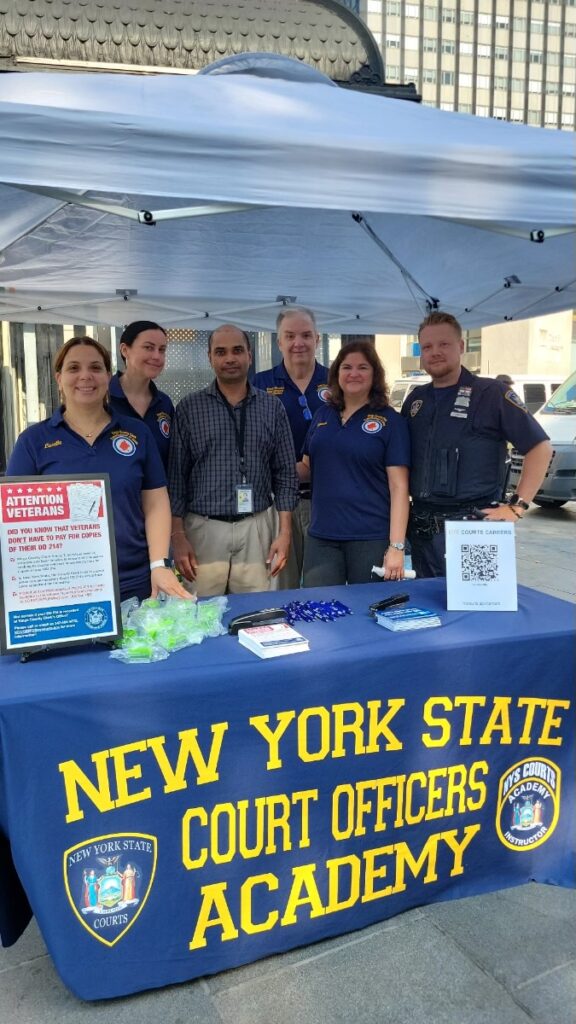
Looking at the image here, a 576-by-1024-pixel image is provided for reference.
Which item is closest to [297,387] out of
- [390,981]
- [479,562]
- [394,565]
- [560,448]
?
[394,565]

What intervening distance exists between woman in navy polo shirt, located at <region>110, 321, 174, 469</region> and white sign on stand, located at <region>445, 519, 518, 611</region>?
4.55 ft

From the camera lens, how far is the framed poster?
62.1 inches

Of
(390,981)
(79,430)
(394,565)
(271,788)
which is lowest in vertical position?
(390,981)

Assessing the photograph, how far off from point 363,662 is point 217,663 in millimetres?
364

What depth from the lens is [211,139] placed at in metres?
1.64

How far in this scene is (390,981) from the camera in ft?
5.26

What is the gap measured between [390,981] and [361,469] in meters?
1.62

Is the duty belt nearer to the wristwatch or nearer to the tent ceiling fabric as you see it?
the wristwatch

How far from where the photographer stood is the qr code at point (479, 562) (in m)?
2.05

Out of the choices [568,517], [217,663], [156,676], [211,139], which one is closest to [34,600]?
[156,676]

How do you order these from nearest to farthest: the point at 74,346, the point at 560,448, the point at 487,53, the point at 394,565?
1. the point at 74,346
2. the point at 394,565
3. the point at 560,448
4. the point at 487,53

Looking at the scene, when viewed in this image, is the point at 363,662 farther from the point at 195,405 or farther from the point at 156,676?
the point at 195,405

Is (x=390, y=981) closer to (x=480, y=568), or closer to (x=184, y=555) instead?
(x=480, y=568)

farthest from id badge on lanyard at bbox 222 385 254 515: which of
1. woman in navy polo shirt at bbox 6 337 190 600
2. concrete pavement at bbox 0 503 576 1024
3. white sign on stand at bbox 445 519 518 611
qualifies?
concrete pavement at bbox 0 503 576 1024
